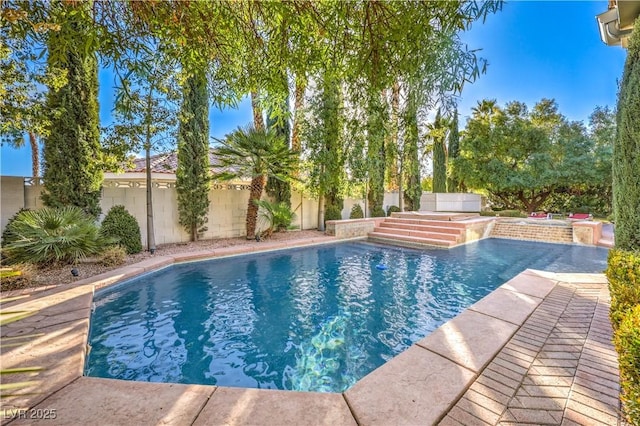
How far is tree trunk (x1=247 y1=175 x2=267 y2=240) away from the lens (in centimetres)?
1033

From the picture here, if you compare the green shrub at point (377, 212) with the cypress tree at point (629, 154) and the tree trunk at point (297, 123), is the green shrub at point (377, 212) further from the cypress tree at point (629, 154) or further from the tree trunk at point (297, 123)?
the cypress tree at point (629, 154)

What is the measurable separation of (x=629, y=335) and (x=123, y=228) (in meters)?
9.36

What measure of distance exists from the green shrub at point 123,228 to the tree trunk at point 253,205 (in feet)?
11.9

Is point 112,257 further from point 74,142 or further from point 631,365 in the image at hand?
point 631,365

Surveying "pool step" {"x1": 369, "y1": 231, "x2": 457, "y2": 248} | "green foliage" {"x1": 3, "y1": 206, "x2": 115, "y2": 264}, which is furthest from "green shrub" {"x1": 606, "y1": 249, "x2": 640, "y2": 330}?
"green foliage" {"x1": 3, "y1": 206, "x2": 115, "y2": 264}

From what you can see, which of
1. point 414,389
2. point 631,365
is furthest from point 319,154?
point 631,365

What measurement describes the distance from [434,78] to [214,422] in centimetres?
345

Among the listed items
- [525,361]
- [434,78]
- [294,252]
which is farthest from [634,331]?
[294,252]

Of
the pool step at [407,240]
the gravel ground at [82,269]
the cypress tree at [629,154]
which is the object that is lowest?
the pool step at [407,240]

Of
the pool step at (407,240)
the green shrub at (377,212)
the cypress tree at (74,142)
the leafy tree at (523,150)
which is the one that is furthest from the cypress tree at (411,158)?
the cypress tree at (74,142)

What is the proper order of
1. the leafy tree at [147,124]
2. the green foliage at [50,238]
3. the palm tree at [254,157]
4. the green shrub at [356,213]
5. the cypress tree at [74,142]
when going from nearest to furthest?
the green foliage at [50,238] < the cypress tree at [74,142] < the leafy tree at [147,124] < the palm tree at [254,157] < the green shrub at [356,213]

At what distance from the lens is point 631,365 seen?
64.8 inches

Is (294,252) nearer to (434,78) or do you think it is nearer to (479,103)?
(434,78)

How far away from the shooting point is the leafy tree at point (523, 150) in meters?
18.2
